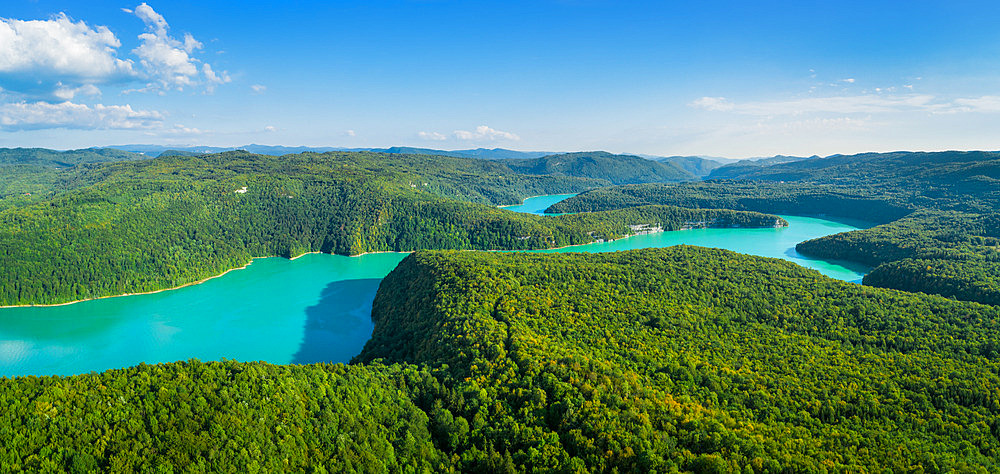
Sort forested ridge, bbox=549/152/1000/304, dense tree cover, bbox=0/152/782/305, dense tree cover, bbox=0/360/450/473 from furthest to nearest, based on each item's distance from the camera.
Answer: dense tree cover, bbox=0/152/782/305
forested ridge, bbox=549/152/1000/304
dense tree cover, bbox=0/360/450/473

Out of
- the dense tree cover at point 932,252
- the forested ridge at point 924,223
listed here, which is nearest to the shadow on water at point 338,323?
the dense tree cover at point 932,252

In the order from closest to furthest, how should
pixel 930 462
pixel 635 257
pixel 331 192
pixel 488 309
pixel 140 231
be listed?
pixel 930 462, pixel 488 309, pixel 635 257, pixel 140 231, pixel 331 192

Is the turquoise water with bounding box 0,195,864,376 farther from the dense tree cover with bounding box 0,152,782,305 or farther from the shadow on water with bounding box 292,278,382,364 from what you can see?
the dense tree cover with bounding box 0,152,782,305

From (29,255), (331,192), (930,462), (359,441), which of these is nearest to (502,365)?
(359,441)

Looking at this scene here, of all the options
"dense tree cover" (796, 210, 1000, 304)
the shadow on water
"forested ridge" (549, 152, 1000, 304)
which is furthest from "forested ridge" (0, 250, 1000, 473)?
"forested ridge" (549, 152, 1000, 304)

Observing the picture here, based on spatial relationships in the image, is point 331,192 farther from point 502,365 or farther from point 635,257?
point 502,365

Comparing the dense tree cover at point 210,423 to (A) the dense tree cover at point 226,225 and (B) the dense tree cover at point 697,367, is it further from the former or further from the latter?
(A) the dense tree cover at point 226,225
